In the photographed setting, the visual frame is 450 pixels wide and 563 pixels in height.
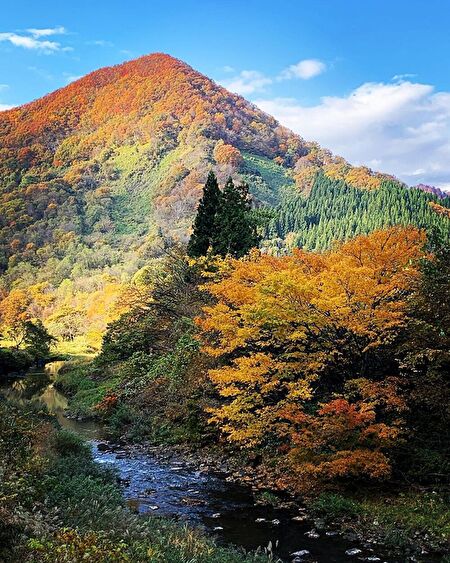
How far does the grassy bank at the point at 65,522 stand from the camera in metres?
5.76

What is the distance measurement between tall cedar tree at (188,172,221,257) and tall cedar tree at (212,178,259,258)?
852mm

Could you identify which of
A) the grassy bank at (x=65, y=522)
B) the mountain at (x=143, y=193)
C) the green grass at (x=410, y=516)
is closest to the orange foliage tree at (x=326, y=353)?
the green grass at (x=410, y=516)

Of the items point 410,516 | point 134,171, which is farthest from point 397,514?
point 134,171

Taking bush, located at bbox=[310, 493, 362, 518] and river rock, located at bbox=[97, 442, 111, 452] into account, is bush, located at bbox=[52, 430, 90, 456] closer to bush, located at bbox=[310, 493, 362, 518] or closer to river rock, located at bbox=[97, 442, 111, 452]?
river rock, located at bbox=[97, 442, 111, 452]

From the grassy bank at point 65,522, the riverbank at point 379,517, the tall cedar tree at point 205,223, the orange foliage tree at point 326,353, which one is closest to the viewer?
the grassy bank at point 65,522

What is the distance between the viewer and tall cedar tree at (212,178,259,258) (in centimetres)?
3632

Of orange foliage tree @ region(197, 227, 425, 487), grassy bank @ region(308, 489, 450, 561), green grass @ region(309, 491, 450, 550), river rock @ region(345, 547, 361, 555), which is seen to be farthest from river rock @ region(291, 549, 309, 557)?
orange foliage tree @ region(197, 227, 425, 487)

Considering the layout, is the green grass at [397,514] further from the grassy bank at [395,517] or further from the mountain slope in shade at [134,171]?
the mountain slope in shade at [134,171]

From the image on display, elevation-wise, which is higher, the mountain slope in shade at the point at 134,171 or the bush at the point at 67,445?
the mountain slope in shade at the point at 134,171

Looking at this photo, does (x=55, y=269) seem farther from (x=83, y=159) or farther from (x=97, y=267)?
(x=83, y=159)

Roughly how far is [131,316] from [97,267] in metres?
80.2

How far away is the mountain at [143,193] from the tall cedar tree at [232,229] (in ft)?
164

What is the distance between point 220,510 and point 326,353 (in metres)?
6.09

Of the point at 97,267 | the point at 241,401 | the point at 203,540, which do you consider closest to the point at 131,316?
the point at 241,401
